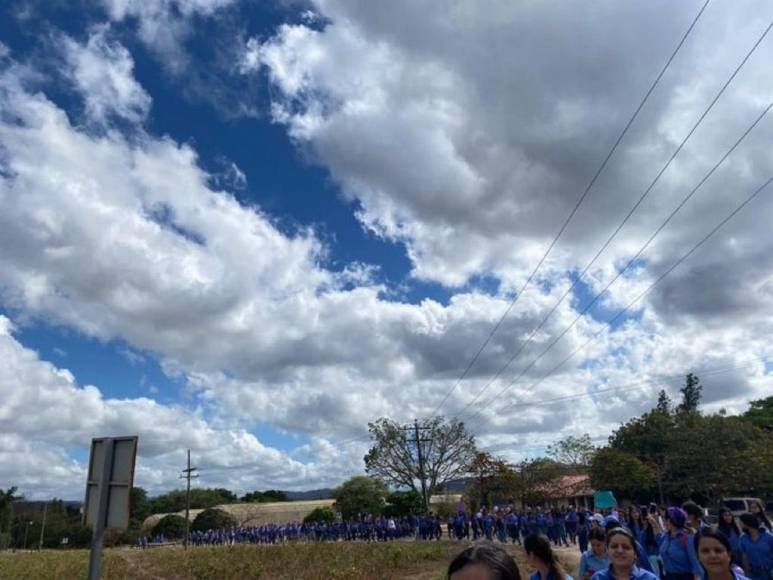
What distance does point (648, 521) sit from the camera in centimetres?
1045

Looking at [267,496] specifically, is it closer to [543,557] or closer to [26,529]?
[26,529]

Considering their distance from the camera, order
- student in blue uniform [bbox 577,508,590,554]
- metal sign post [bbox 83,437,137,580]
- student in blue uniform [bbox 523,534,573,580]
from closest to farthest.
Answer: student in blue uniform [bbox 523,534,573,580] → metal sign post [bbox 83,437,137,580] → student in blue uniform [bbox 577,508,590,554]

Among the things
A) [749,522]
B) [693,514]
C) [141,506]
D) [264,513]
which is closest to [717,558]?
[749,522]

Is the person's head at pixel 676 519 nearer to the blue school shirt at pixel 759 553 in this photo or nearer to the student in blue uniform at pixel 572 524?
the blue school shirt at pixel 759 553

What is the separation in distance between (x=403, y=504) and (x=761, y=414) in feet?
132

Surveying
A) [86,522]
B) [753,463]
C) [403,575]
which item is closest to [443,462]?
[753,463]

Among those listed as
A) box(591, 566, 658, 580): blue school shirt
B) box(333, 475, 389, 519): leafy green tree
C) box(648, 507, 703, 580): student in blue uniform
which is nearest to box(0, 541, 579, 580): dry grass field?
box(648, 507, 703, 580): student in blue uniform

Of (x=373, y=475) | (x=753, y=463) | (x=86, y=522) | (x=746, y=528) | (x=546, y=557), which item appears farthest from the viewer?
(x=373, y=475)

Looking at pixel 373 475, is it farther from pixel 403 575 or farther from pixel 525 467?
pixel 403 575

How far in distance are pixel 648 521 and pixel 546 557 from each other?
685 cm

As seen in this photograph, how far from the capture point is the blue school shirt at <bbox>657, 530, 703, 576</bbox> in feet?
25.2

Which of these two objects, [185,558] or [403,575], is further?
[185,558]

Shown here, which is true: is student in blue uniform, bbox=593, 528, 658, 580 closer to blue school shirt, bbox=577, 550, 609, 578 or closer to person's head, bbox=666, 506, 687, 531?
blue school shirt, bbox=577, 550, 609, 578

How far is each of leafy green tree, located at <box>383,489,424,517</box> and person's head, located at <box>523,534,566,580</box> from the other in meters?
41.9
